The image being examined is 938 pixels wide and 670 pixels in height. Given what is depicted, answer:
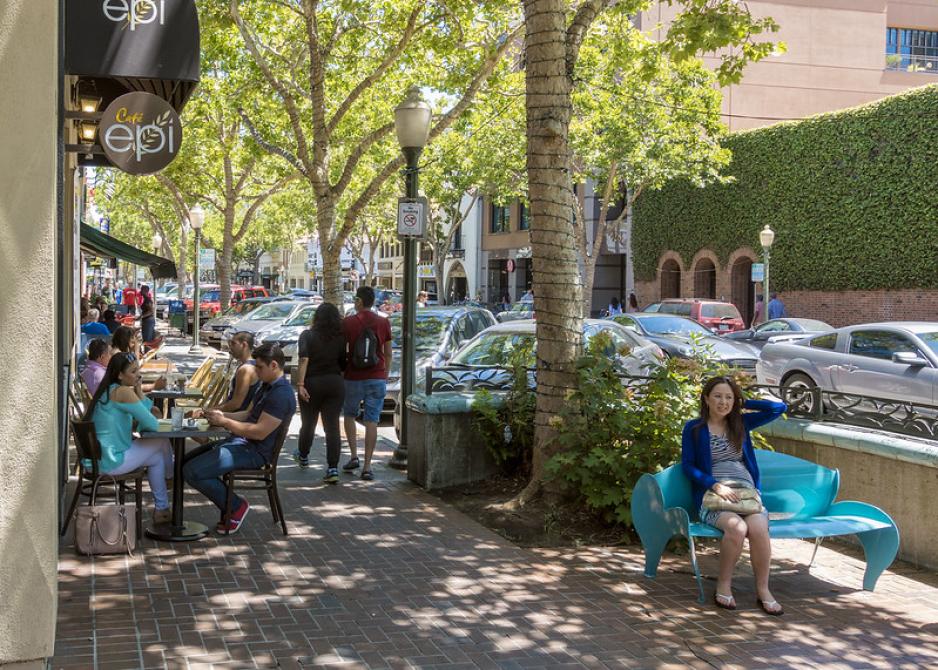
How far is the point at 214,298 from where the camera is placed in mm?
47875

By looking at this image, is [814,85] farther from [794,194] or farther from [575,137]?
[575,137]

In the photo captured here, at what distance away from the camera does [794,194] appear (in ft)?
112

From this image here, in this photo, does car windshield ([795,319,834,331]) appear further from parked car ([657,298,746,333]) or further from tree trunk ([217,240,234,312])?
tree trunk ([217,240,234,312])

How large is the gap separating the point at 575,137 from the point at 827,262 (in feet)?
33.6

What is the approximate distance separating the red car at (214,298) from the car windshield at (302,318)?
39.9 feet

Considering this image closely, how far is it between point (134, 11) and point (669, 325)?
1491 cm

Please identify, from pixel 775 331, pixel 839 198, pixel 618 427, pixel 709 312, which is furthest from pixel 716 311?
pixel 618 427

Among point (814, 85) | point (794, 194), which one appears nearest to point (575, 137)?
point (794, 194)

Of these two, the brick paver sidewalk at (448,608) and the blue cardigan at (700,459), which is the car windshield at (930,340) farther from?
the blue cardigan at (700,459)

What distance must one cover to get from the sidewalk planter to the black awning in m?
3.67

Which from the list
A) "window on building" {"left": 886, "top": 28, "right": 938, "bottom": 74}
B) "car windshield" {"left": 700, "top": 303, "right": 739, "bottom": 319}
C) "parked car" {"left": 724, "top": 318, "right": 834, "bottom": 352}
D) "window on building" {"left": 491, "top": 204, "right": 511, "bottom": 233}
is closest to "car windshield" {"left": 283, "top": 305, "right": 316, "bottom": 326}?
"parked car" {"left": 724, "top": 318, "right": 834, "bottom": 352}

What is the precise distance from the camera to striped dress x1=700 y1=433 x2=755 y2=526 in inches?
252

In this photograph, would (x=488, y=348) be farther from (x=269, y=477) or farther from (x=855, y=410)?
(x=269, y=477)

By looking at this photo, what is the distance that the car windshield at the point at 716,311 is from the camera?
2978 cm
